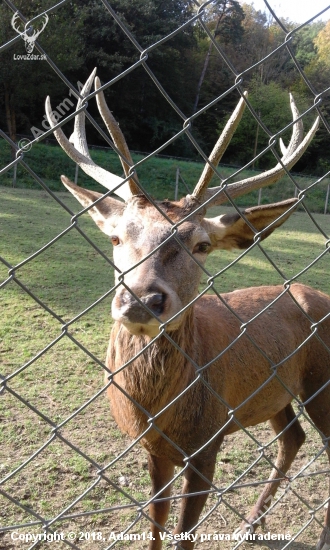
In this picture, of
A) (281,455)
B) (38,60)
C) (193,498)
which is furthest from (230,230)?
(38,60)

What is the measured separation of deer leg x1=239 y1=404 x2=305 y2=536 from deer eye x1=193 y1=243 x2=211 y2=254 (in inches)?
53.9

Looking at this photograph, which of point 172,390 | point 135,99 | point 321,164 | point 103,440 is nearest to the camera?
point 172,390

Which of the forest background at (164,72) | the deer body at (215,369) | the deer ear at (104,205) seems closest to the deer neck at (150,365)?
the deer body at (215,369)

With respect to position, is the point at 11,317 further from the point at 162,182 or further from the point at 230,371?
the point at 162,182

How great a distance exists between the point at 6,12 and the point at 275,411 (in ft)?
71.9

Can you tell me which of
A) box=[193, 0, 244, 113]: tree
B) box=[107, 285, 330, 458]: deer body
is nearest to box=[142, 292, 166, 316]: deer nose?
box=[107, 285, 330, 458]: deer body

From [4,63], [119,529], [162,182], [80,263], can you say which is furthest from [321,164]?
[119,529]

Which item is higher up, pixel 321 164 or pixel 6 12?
A: pixel 6 12

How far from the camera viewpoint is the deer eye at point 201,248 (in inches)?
109

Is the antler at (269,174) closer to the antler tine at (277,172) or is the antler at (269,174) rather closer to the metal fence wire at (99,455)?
the antler tine at (277,172)

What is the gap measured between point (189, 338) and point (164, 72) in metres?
31.4

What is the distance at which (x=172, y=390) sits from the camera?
2660 mm

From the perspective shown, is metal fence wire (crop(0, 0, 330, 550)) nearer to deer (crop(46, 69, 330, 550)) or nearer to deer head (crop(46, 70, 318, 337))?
deer (crop(46, 69, 330, 550))

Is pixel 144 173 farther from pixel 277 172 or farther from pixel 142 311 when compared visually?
pixel 142 311
